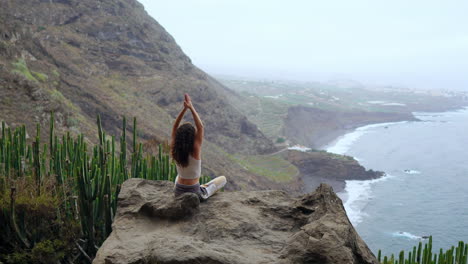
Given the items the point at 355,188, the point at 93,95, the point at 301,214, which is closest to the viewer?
the point at 301,214

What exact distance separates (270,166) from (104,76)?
663 inches

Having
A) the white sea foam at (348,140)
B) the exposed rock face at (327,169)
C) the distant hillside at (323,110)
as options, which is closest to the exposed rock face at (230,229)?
the exposed rock face at (327,169)

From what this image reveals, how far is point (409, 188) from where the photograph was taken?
3803 cm

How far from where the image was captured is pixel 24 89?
16.0m

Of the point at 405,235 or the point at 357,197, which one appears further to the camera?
the point at 357,197

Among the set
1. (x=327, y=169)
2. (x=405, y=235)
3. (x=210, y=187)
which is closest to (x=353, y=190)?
(x=327, y=169)

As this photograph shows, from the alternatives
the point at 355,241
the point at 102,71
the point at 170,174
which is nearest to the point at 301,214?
the point at 355,241

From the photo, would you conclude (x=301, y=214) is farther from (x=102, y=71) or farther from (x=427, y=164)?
(x=427, y=164)

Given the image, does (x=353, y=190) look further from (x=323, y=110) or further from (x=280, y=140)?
(x=323, y=110)

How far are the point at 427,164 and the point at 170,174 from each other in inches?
1676

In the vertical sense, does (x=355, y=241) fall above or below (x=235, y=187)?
above

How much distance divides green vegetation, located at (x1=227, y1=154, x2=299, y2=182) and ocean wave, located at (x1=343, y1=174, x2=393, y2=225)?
5121 mm

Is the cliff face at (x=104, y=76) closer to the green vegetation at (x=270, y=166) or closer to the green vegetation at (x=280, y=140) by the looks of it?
the green vegetation at (x=270, y=166)

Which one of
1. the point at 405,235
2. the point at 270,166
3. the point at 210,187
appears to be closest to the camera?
the point at 210,187
